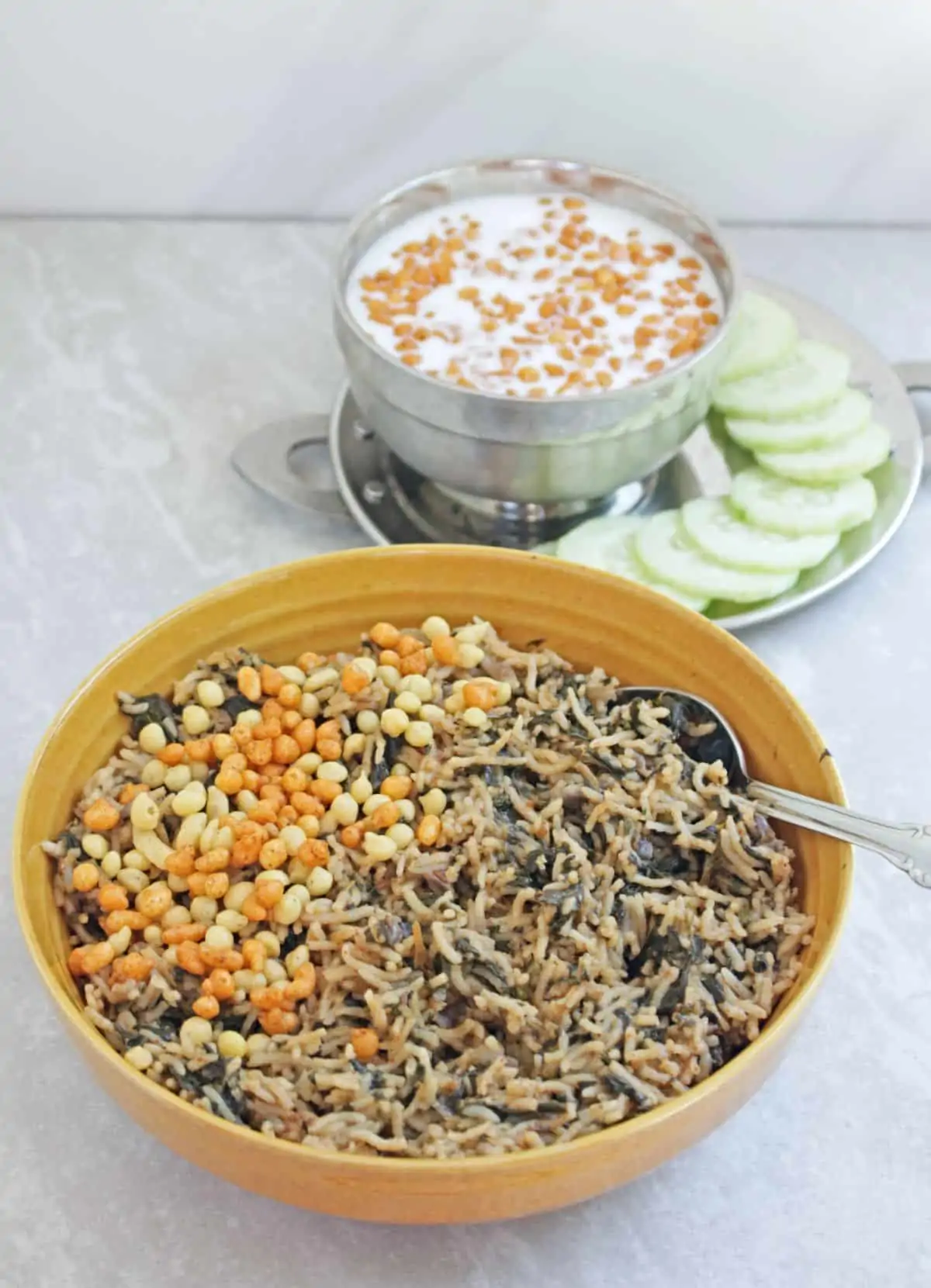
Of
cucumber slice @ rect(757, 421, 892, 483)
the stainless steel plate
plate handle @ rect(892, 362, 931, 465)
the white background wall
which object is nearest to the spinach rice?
the stainless steel plate

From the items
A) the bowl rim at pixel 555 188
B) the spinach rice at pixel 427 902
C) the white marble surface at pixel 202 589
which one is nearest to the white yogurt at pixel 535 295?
the bowl rim at pixel 555 188

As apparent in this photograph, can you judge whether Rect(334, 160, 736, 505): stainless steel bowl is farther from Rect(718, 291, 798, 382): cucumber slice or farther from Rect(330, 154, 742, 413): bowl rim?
Rect(718, 291, 798, 382): cucumber slice

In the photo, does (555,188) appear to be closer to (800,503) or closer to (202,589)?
(800,503)

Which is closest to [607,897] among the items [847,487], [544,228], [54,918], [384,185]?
[54,918]

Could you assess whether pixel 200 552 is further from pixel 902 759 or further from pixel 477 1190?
pixel 477 1190

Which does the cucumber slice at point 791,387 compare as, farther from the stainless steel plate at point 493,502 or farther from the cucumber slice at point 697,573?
the cucumber slice at point 697,573
